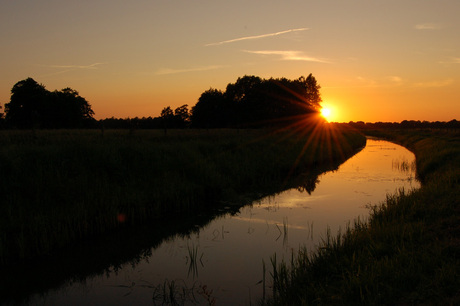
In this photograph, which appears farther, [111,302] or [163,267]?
[163,267]

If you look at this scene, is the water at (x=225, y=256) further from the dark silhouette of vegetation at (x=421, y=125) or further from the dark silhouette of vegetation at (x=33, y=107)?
the dark silhouette of vegetation at (x=421, y=125)

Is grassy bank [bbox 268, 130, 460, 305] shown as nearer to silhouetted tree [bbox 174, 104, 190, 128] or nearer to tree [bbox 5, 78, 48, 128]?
tree [bbox 5, 78, 48, 128]

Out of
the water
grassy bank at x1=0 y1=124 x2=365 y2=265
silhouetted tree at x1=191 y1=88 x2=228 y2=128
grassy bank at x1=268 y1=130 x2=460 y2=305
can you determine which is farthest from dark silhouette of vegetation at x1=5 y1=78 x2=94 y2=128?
grassy bank at x1=268 y1=130 x2=460 y2=305

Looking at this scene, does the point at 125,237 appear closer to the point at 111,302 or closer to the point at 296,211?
the point at 111,302

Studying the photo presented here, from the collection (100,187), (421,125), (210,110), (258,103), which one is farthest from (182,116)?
(421,125)

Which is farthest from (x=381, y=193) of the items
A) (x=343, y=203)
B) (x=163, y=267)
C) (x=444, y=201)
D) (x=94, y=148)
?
(x=94, y=148)

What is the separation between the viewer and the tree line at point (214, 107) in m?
57.8

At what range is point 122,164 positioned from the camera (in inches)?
581

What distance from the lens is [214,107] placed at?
273ft

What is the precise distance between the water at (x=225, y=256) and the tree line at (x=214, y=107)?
121ft

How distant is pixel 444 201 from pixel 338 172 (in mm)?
15777

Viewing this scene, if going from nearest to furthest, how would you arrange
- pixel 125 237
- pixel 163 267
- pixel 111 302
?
pixel 111 302 → pixel 163 267 → pixel 125 237

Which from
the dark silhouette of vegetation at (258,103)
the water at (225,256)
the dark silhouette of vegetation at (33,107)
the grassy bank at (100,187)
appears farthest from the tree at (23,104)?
the water at (225,256)

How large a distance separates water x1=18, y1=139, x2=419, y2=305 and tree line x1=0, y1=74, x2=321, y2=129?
36.8 metres
